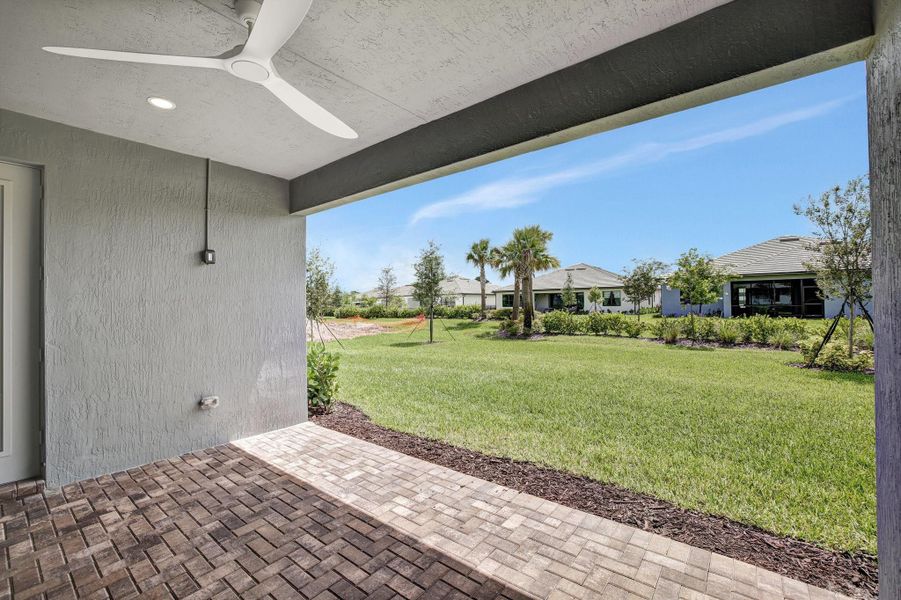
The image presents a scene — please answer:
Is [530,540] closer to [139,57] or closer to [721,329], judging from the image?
[139,57]

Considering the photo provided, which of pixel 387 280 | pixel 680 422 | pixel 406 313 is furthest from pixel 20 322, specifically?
pixel 387 280

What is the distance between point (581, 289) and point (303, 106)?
1015 inches

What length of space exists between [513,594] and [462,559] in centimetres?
36

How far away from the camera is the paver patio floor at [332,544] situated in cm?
194

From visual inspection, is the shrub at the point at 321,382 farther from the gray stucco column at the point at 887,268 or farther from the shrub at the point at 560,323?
the shrub at the point at 560,323

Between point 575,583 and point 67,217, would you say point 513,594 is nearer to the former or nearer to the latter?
point 575,583

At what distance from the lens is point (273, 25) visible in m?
1.48

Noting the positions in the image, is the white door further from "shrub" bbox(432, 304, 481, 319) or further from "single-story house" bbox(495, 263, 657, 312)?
"single-story house" bbox(495, 263, 657, 312)

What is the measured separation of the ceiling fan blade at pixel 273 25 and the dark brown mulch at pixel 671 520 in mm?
3248

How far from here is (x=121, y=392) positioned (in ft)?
10.8

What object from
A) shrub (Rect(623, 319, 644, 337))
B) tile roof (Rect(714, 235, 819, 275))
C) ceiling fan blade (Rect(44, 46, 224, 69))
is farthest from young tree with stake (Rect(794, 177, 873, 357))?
ceiling fan blade (Rect(44, 46, 224, 69))

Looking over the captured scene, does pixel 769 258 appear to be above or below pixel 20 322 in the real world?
above

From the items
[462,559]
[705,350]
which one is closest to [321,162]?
[462,559]

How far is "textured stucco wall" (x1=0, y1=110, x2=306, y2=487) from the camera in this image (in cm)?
302
